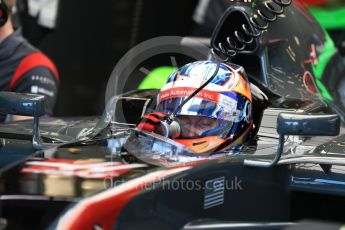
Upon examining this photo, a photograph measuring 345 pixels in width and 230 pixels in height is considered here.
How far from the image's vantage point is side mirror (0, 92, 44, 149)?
213 centimetres

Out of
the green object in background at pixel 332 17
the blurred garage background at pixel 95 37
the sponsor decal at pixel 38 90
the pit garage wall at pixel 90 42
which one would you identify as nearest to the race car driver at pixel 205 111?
the sponsor decal at pixel 38 90

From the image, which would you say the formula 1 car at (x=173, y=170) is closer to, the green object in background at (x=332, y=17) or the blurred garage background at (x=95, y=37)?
the blurred garage background at (x=95, y=37)

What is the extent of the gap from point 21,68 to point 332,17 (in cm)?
296

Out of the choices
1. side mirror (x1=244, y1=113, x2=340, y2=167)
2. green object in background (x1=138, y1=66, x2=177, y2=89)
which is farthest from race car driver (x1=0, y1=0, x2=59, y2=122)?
side mirror (x1=244, y1=113, x2=340, y2=167)

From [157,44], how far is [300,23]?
0.81 meters

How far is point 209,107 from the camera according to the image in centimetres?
212

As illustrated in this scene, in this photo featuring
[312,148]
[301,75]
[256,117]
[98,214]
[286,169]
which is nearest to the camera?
[98,214]

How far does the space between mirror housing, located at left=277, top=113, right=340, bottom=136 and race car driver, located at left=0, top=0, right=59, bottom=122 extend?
1.65m

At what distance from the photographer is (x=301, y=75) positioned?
9.27 ft

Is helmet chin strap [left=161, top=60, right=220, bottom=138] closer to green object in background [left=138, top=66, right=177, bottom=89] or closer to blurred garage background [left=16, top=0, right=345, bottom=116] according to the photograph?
green object in background [left=138, top=66, right=177, bottom=89]

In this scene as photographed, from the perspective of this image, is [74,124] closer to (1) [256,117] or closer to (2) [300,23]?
(1) [256,117]

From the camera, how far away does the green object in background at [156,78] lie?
119 inches

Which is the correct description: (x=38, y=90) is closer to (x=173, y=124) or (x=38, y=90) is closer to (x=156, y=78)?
(x=156, y=78)

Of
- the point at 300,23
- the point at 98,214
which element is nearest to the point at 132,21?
the point at 300,23
